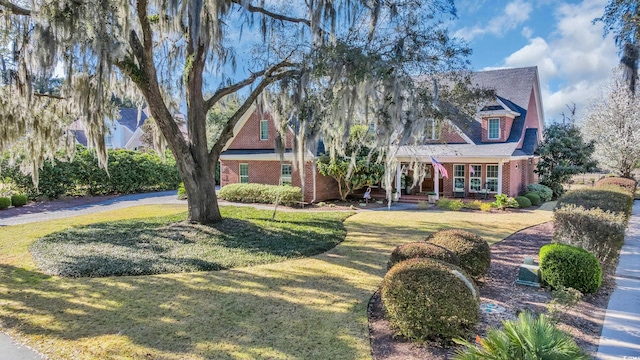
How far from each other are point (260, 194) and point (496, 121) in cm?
1232

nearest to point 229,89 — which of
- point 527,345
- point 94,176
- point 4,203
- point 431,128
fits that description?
point 431,128

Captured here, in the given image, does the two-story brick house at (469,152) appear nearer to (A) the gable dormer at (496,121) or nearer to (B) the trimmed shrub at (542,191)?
(A) the gable dormer at (496,121)

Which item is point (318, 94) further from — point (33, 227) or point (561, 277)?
point (33, 227)

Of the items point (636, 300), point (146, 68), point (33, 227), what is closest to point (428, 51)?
point (636, 300)

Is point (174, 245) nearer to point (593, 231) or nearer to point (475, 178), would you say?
point (593, 231)

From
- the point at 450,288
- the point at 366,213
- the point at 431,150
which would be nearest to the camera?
the point at 450,288

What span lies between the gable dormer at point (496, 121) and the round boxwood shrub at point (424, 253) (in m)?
14.5

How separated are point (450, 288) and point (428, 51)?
676 cm

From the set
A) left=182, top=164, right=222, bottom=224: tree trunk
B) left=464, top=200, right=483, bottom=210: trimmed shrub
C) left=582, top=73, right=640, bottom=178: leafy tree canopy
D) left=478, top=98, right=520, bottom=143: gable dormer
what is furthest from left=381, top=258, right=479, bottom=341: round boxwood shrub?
left=582, top=73, right=640, bottom=178: leafy tree canopy

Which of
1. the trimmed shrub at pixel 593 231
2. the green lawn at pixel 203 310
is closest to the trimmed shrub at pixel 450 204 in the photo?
the green lawn at pixel 203 310

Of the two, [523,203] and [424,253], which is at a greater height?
[424,253]

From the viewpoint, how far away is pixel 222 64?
11.2 metres

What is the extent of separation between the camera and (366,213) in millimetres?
15000

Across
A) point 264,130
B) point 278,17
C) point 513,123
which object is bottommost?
point 264,130
